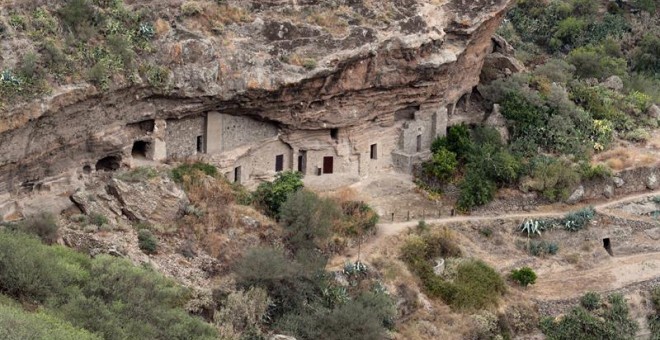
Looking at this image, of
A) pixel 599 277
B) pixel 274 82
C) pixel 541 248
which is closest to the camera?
pixel 274 82

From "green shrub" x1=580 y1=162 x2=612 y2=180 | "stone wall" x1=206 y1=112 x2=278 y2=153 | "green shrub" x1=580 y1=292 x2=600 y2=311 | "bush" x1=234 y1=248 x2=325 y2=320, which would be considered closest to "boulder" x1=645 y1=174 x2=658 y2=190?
"green shrub" x1=580 y1=162 x2=612 y2=180

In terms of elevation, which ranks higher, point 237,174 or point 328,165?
point 328,165

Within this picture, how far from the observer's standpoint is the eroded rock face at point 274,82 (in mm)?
30656

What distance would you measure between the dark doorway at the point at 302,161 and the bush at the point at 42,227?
1136cm

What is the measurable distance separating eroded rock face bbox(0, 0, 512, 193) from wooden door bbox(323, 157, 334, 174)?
149cm

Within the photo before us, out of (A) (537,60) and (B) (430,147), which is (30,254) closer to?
(B) (430,147)

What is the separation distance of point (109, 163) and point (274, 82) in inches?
239

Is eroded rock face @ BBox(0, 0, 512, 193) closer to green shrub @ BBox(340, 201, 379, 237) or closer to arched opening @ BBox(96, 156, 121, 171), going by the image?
arched opening @ BBox(96, 156, 121, 171)

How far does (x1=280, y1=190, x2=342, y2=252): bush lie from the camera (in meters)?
32.6

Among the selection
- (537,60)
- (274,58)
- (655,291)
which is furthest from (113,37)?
(537,60)

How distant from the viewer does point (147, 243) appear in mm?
30344

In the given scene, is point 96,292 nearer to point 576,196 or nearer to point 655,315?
point 655,315

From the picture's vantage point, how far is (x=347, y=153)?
38562 mm

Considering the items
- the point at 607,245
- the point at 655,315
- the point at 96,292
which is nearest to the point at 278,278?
the point at 96,292
